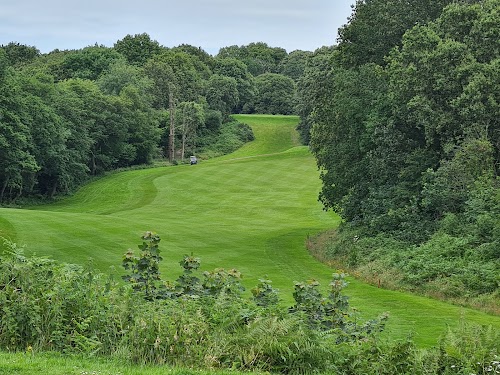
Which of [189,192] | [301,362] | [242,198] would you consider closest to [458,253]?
[301,362]

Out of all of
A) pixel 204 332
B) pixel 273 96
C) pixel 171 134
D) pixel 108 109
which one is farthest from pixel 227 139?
pixel 204 332

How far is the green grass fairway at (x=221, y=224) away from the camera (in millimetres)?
19516

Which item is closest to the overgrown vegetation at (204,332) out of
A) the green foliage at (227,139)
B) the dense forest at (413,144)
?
the dense forest at (413,144)

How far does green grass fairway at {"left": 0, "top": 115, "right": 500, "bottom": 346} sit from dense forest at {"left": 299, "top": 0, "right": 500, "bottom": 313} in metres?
2.08

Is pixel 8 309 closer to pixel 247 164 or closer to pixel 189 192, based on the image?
pixel 189 192

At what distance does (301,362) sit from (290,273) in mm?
16992

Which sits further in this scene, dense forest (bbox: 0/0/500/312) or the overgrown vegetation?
dense forest (bbox: 0/0/500/312)

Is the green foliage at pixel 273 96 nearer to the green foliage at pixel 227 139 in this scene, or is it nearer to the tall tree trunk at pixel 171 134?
the green foliage at pixel 227 139

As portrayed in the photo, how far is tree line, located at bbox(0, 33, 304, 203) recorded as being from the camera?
58.6 meters

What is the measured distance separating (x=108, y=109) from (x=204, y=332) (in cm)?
6752

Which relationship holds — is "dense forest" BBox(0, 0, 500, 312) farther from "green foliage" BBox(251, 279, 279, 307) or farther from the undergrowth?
"green foliage" BBox(251, 279, 279, 307)

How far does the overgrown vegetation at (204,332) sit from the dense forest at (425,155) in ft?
32.8

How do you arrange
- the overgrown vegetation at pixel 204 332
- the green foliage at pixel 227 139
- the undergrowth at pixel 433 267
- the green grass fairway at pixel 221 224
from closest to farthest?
the overgrown vegetation at pixel 204 332 → the undergrowth at pixel 433 267 → the green grass fairway at pixel 221 224 → the green foliage at pixel 227 139

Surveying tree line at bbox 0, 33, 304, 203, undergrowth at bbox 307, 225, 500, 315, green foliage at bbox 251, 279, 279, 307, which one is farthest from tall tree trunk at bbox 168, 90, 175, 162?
green foliage at bbox 251, 279, 279, 307
